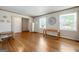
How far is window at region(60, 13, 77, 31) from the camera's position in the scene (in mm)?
4207

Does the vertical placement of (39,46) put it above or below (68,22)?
below

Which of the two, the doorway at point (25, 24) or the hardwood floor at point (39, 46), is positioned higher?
the doorway at point (25, 24)

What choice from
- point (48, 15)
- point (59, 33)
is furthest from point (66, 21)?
point (48, 15)

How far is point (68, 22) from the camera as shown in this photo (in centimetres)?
452

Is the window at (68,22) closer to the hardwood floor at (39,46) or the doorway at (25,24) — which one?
the hardwood floor at (39,46)

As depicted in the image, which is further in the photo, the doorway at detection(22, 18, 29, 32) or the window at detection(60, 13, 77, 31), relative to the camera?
the doorway at detection(22, 18, 29, 32)

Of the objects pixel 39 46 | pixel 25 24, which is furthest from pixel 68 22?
pixel 25 24

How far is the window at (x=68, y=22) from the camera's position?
4.21 meters

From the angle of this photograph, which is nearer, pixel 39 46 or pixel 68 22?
pixel 39 46

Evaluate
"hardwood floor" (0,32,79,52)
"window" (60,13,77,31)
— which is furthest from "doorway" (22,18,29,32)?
"hardwood floor" (0,32,79,52)

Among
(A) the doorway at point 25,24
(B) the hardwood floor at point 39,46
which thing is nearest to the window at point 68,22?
(B) the hardwood floor at point 39,46

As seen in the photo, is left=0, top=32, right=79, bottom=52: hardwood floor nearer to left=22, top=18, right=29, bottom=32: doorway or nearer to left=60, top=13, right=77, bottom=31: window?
left=60, top=13, right=77, bottom=31: window

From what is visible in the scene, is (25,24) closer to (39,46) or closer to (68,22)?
(68,22)

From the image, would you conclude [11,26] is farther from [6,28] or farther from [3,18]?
[3,18]
